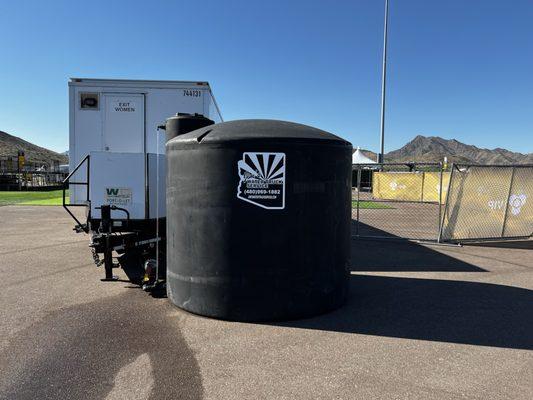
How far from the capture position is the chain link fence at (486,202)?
11031 millimetres

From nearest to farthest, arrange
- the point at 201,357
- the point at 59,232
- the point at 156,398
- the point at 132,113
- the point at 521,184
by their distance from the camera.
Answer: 1. the point at 156,398
2. the point at 201,357
3. the point at 132,113
4. the point at 521,184
5. the point at 59,232

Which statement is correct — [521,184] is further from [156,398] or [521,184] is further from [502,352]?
[156,398]

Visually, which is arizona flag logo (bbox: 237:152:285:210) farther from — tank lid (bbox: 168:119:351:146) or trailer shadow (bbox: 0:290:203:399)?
trailer shadow (bbox: 0:290:203:399)

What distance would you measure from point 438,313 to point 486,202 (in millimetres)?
6655

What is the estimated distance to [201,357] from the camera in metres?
4.12

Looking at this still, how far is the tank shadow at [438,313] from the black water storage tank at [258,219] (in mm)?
493

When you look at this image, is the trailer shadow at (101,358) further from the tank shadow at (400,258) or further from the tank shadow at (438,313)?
the tank shadow at (400,258)

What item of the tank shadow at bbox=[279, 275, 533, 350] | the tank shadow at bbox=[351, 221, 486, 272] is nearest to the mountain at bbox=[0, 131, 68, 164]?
the tank shadow at bbox=[351, 221, 486, 272]

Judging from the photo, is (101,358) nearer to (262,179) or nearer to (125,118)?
(262,179)

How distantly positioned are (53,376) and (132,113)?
6229 mm

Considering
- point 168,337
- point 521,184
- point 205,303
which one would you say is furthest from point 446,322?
point 521,184

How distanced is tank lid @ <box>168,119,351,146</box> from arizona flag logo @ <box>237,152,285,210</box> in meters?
0.21

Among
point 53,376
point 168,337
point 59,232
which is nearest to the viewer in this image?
point 53,376

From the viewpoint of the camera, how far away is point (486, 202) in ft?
36.5
